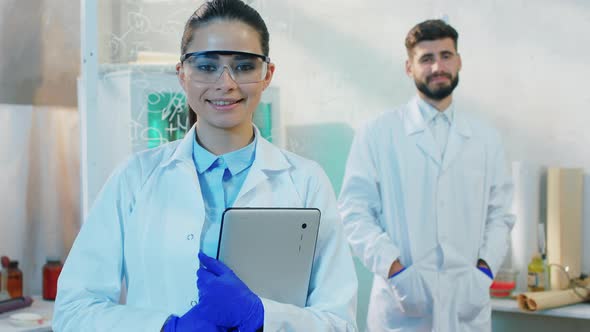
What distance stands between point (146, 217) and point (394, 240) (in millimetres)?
1652

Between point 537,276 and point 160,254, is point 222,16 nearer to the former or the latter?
point 160,254

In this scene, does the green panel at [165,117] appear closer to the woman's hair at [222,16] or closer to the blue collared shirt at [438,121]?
the blue collared shirt at [438,121]

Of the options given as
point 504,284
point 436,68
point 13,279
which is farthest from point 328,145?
point 13,279

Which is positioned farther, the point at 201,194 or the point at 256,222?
the point at 201,194

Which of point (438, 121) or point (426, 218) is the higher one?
point (438, 121)

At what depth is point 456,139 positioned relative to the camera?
297cm

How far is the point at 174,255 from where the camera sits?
1421 mm

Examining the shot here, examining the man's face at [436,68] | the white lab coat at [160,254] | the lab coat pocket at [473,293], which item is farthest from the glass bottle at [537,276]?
the white lab coat at [160,254]

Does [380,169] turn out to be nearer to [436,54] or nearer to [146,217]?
[436,54]

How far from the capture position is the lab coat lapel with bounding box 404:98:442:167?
9.64 ft

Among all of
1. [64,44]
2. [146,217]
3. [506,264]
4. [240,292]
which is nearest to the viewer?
[240,292]

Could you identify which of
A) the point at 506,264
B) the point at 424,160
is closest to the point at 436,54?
the point at 424,160

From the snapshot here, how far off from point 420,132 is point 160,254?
1.75m

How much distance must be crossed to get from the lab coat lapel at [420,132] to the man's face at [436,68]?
0.09 m
